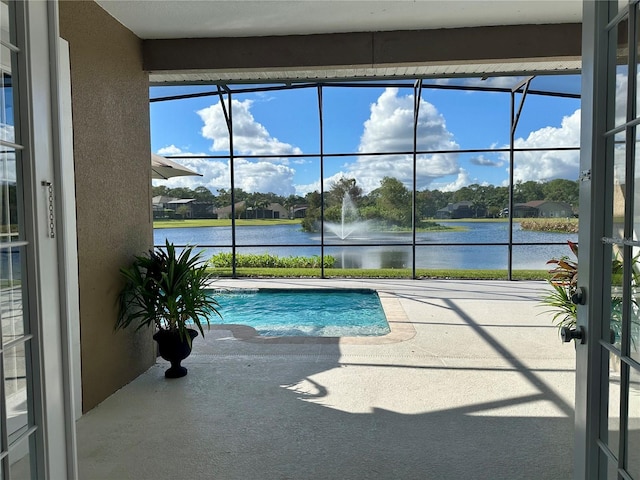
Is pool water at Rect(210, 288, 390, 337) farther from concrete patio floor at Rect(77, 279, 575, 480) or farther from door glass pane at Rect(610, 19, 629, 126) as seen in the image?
door glass pane at Rect(610, 19, 629, 126)

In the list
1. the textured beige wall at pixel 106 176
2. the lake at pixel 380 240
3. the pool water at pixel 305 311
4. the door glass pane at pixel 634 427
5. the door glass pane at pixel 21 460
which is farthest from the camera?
the lake at pixel 380 240

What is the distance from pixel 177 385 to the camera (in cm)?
348

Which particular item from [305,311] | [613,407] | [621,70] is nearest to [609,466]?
[613,407]

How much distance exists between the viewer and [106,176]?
327 cm

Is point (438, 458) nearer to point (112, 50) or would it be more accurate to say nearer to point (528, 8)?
point (528, 8)

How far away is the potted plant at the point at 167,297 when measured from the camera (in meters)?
3.46

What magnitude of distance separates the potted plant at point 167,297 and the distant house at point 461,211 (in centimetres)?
1469

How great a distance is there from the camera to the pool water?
632cm

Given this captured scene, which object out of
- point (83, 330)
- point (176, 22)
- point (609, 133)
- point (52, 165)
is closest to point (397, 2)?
point (176, 22)

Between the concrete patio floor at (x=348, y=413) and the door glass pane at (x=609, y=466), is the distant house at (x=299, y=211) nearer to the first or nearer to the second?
the concrete patio floor at (x=348, y=413)

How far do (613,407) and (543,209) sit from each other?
1517cm

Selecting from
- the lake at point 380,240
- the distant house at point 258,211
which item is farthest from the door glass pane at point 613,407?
the distant house at point 258,211

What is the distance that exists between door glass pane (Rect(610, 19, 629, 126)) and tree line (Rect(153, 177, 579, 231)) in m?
16.1

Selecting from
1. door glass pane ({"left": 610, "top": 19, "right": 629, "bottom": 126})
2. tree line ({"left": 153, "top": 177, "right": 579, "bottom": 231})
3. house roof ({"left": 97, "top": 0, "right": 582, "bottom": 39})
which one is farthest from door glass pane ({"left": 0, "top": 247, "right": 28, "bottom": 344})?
tree line ({"left": 153, "top": 177, "right": 579, "bottom": 231})
